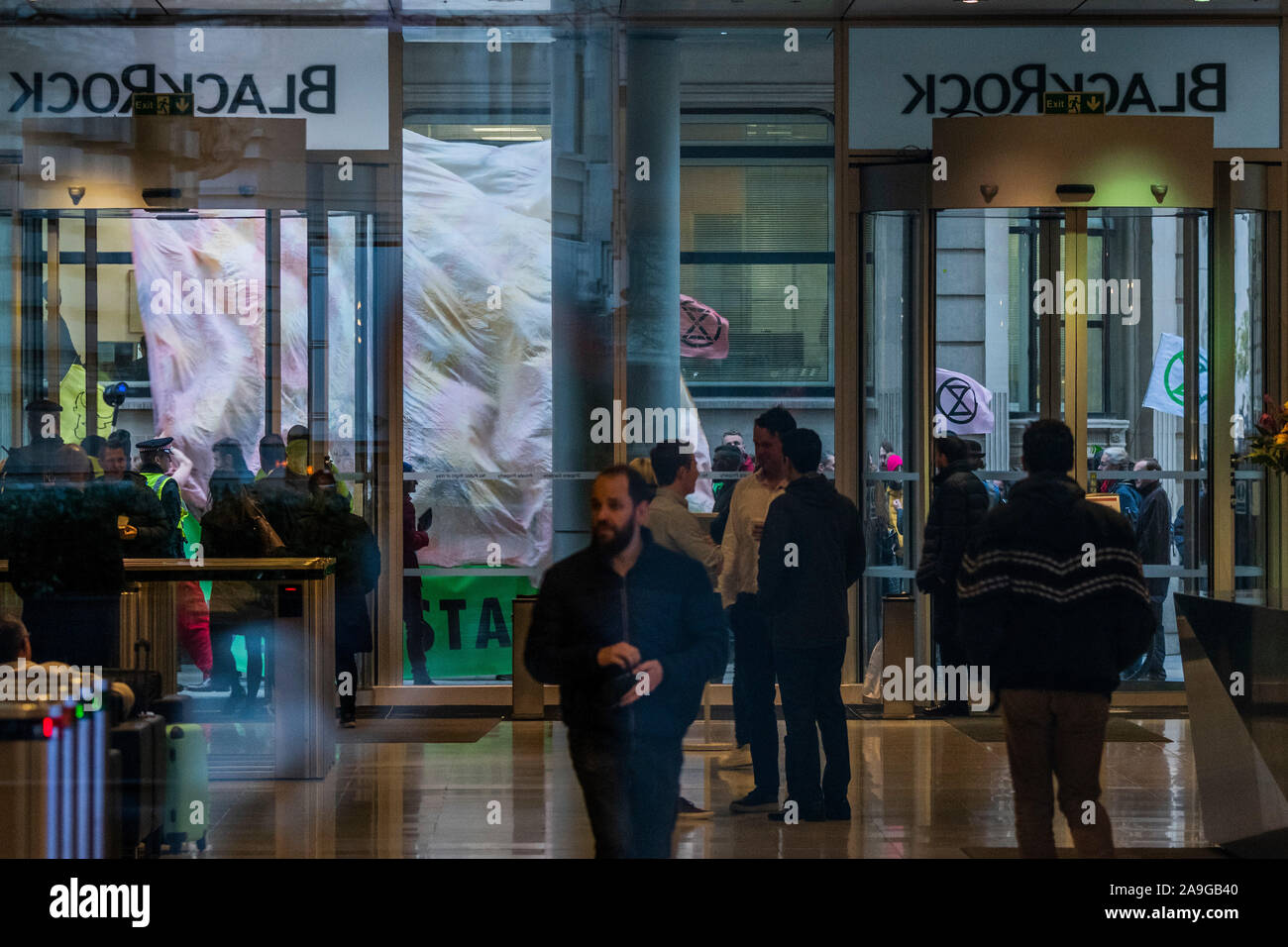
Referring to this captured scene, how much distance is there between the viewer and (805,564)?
4465 mm

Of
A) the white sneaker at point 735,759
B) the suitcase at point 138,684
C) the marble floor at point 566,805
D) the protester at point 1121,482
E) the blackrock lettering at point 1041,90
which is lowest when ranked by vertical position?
the marble floor at point 566,805

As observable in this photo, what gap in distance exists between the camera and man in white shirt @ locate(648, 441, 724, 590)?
392cm

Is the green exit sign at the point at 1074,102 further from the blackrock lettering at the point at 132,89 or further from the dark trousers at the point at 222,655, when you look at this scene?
the dark trousers at the point at 222,655

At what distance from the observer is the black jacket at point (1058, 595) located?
12.1ft

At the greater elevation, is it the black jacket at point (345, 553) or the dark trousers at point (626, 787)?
the black jacket at point (345, 553)

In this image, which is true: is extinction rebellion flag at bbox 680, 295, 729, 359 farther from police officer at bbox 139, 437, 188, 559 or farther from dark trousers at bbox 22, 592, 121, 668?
dark trousers at bbox 22, 592, 121, 668

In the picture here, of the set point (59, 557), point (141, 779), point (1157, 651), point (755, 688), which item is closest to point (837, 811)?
point (755, 688)

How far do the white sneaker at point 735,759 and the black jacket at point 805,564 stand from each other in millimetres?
395

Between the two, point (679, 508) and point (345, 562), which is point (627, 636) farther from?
point (345, 562)

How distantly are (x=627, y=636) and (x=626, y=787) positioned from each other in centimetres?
37

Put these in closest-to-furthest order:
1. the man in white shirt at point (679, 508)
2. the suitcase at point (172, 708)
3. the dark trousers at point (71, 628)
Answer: the man in white shirt at point (679, 508)
the dark trousers at point (71, 628)
the suitcase at point (172, 708)

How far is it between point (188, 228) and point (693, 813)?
8.90ft

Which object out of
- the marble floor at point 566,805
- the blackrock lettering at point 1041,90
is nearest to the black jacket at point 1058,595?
the marble floor at point 566,805

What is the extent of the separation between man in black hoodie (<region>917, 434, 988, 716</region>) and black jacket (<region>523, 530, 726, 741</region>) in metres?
2.86
